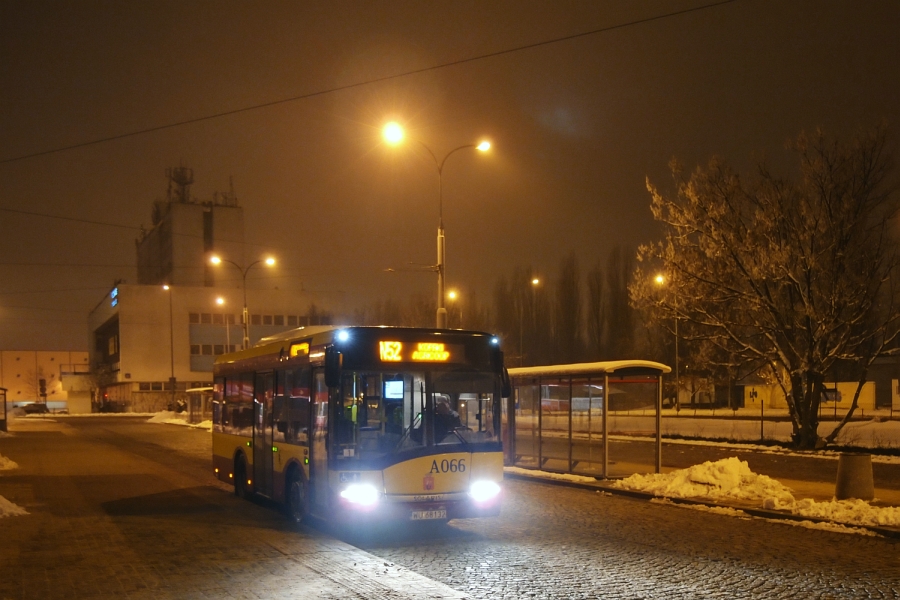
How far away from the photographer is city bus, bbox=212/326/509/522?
456 inches

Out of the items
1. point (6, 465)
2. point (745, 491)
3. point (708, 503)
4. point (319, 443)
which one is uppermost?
point (319, 443)

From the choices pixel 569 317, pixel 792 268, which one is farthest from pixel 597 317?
pixel 792 268

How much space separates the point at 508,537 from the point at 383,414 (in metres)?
2.37

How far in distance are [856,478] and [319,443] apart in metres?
9.13

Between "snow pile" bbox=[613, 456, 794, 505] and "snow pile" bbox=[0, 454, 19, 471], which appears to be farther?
"snow pile" bbox=[0, 454, 19, 471]

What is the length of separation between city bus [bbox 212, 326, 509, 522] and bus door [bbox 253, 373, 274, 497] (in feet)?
5.27

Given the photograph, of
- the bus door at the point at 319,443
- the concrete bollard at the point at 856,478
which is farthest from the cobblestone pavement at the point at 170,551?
the concrete bollard at the point at 856,478

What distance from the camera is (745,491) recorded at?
15.6 meters

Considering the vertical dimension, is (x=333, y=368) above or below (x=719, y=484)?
above

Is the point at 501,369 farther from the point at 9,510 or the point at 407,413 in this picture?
the point at 9,510

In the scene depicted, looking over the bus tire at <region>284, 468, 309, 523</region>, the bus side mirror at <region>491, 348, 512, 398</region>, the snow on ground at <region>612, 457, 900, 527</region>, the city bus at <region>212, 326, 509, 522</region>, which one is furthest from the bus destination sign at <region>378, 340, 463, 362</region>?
the snow on ground at <region>612, 457, 900, 527</region>

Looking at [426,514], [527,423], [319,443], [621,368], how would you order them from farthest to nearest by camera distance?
[527,423] < [621,368] < [319,443] < [426,514]

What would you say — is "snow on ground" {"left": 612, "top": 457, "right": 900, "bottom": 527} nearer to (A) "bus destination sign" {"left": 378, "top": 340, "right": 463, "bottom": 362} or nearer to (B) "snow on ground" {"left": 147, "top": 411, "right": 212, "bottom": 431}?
(A) "bus destination sign" {"left": 378, "top": 340, "right": 463, "bottom": 362}

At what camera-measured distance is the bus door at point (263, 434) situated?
48.7 ft
